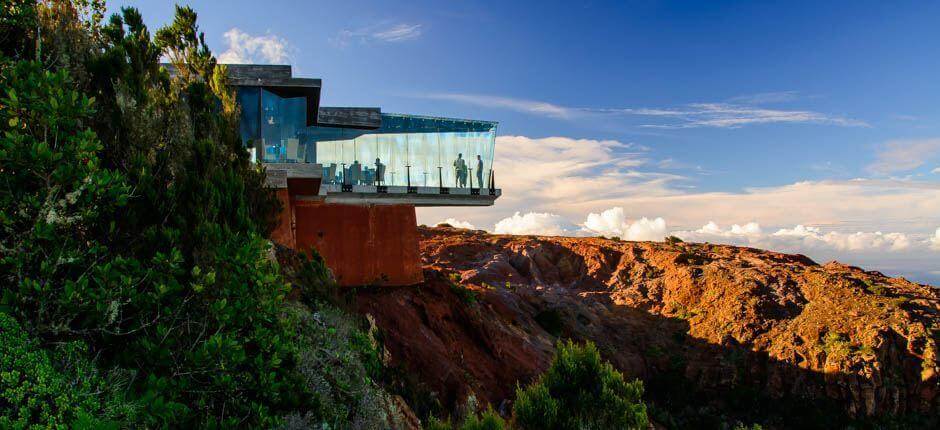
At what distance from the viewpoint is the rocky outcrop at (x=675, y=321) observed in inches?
865

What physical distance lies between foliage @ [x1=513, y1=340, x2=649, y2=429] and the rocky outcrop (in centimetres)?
552

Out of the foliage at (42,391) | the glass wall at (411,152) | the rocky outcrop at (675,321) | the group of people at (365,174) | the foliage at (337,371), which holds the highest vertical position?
the glass wall at (411,152)

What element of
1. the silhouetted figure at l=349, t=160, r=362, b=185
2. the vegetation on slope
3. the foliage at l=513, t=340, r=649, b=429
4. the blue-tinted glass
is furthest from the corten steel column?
the vegetation on slope

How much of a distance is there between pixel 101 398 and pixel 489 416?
6.79 meters

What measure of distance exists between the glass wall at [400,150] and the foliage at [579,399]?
30.7ft

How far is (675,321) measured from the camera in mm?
35656

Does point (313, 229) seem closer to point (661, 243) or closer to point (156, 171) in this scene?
point (156, 171)

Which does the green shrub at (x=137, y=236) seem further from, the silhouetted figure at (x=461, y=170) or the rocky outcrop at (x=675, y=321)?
the silhouetted figure at (x=461, y=170)

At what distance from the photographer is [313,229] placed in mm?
19906

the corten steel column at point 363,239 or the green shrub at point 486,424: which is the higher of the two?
the corten steel column at point 363,239

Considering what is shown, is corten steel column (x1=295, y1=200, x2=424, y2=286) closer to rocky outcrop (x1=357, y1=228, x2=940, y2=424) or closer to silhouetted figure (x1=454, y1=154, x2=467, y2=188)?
rocky outcrop (x1=357, y1=228, x2=940, y2=424)

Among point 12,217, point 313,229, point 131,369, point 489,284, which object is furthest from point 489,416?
point 489,284

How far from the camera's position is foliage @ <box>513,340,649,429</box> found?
12.8 m

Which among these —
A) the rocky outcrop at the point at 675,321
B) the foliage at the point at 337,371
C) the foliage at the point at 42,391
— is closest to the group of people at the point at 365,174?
the rocky outcrop at the point at 675,321
